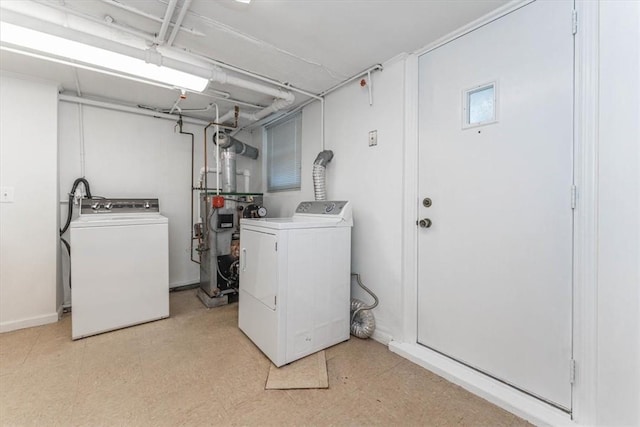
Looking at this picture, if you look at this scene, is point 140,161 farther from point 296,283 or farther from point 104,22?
point 296,283

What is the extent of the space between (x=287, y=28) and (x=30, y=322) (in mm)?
3449

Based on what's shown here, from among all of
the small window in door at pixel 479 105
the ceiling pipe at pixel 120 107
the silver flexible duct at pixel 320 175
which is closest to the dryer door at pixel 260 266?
the silver flexible duct at pixel 320 175

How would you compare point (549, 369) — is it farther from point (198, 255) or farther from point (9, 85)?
point (9, 85)

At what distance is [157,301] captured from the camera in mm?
2666

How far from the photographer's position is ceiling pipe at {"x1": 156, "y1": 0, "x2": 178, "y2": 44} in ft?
4.98

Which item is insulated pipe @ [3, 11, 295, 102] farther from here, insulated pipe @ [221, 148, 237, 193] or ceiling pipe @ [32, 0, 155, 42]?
insulated pipe @ [221, 148, 237, 193]

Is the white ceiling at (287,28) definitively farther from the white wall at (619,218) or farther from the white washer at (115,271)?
the white washer at (115,271)

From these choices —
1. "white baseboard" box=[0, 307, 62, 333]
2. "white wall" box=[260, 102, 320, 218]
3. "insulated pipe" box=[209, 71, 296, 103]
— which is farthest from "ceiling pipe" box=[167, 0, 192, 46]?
"white baseboard" box=[0, 307, 62, 333]

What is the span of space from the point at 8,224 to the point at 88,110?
54.6 inches

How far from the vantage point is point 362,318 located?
7.73 ft

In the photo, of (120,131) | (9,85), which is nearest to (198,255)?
(120,131)

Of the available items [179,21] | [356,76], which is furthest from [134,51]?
[356,76]

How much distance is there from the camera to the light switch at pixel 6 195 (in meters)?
2.41

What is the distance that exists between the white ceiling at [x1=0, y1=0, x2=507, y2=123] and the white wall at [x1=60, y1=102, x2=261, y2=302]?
2.14ft
